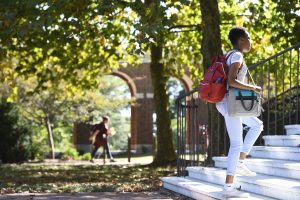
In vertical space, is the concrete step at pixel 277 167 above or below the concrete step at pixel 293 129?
below

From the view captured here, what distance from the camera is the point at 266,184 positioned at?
6.52m

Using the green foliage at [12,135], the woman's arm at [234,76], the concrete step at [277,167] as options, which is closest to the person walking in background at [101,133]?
the green foliage at [12,135]

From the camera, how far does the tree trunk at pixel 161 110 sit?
56.7ft

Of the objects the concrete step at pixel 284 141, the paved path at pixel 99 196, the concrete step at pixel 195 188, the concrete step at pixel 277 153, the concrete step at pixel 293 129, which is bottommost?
the paved path at pixel 99 196

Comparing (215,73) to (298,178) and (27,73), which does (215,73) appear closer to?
(298,178)

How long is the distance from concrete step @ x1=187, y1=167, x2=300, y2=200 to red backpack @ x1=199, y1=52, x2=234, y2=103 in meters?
1.17

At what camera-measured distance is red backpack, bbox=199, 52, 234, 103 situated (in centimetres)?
623

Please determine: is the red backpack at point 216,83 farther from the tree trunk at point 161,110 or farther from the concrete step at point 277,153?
the tree trunk at point 161,110

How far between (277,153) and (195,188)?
1304mm

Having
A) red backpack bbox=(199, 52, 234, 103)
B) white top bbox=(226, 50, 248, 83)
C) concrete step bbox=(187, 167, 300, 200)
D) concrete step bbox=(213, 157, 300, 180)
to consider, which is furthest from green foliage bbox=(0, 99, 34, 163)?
white top bbox=(226, 50, 248, 83)

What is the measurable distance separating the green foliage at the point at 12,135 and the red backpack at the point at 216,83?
1545cm

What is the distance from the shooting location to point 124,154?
34.3 metres

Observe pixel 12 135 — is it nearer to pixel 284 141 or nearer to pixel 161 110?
pixel 161 110

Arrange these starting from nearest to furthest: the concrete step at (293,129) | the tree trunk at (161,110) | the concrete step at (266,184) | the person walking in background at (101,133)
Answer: the concrete step at (266,184) < the concrete step at (293,129) < the tree trunk at (161,110) < the person walking in background at (101,133)
